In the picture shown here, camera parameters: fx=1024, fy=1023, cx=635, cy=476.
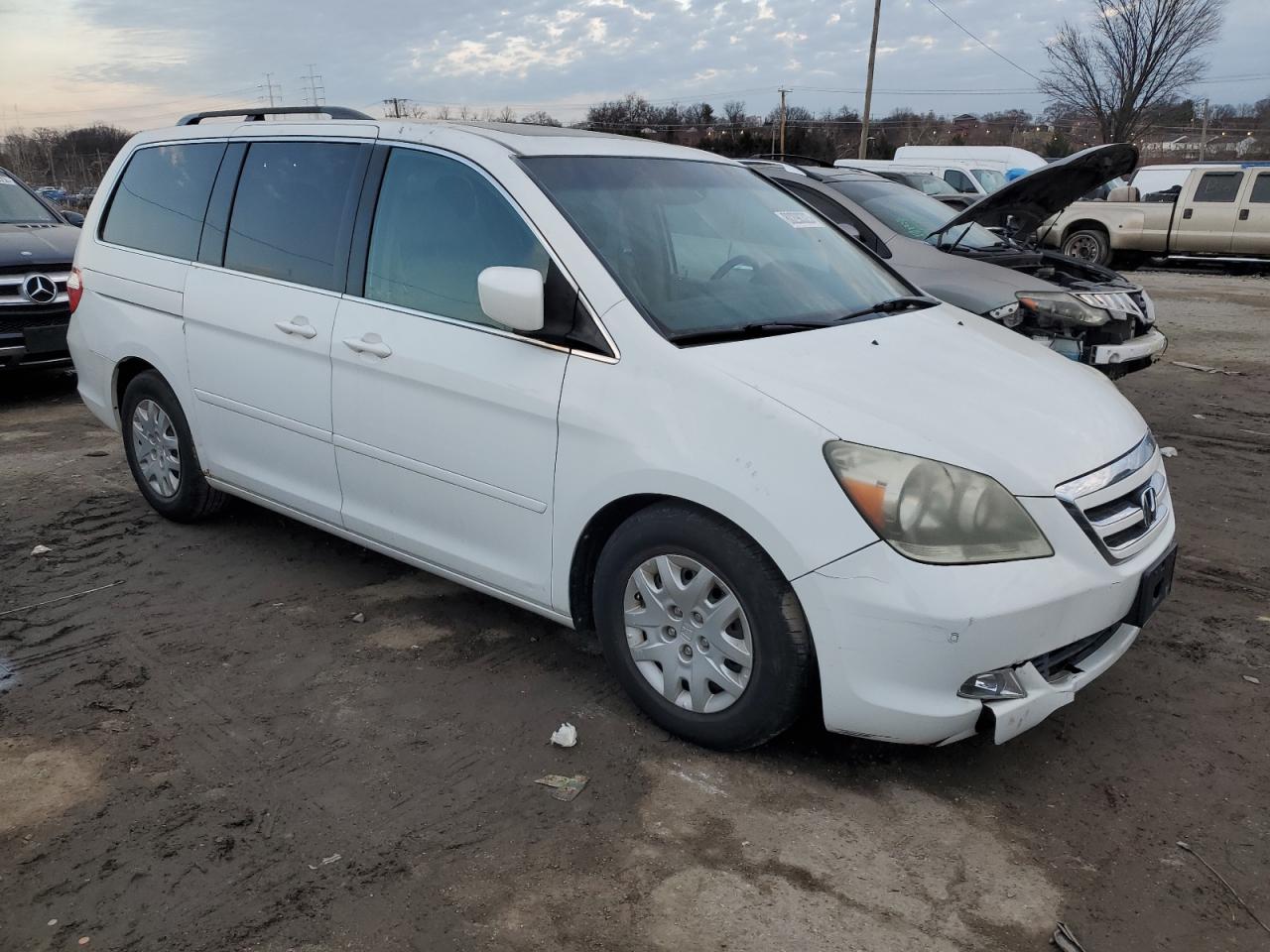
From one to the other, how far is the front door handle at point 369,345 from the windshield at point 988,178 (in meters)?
19.7

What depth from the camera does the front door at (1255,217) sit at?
17.7 m

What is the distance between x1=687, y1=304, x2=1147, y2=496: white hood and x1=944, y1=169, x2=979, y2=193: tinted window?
60.9ft

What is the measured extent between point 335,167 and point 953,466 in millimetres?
2731

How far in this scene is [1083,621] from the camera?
2875 millimetres

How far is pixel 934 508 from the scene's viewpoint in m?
2.74

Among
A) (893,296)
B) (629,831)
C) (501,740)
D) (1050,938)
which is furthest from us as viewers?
(893,296)

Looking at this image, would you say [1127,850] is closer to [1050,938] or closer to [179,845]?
[1050,938]

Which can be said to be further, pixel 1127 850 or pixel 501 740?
pixel 501 740

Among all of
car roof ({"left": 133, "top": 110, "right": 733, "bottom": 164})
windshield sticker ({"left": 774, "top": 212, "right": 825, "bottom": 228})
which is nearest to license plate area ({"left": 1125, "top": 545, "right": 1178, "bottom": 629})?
windshield sticker ({"left": 774, "top": 212, "right": 825, "bottom": 228})

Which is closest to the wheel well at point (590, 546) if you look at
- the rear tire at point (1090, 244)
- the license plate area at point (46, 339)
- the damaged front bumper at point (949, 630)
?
the damaged front bumper at point (949, 630)

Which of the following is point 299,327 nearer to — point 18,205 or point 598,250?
point 598,250

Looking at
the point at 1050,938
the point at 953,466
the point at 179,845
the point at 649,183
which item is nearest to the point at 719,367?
the point at 953,466

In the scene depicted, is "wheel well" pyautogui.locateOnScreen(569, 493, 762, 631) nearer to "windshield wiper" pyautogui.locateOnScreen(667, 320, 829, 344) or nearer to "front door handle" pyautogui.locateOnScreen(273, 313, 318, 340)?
"windshield wiper" pyautogui.locateOnScreen(667, 320, 829, 344)

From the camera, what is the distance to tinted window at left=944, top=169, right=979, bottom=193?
20.7 m
